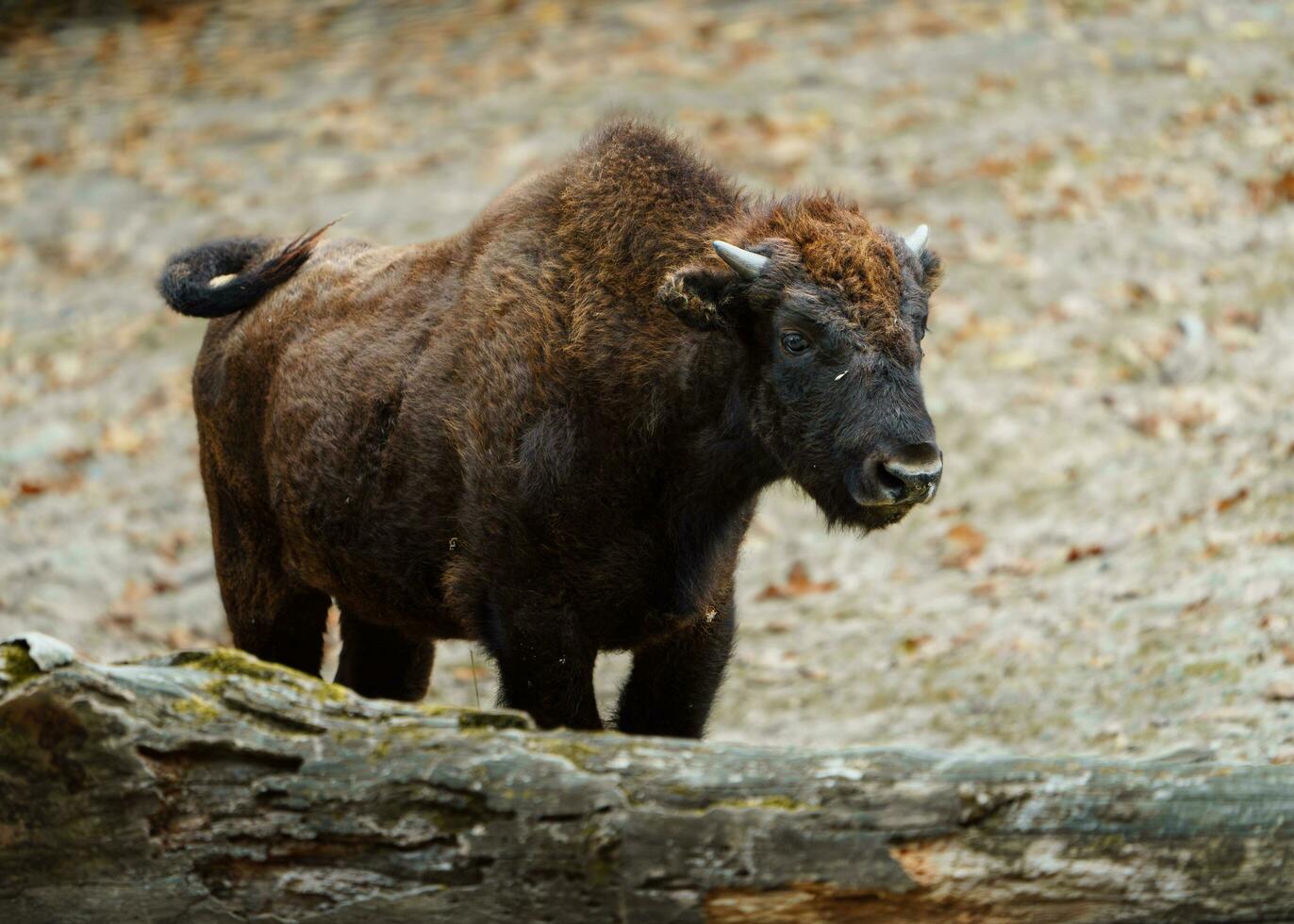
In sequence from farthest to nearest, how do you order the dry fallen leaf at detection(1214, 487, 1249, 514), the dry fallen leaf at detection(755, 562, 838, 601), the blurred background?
the dry fallen leaf at detection(755, 562, 838, 601) < the dry fallen leaf at detection(1214, 487, 1249, 514) < the blurred background

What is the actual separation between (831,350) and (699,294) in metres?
0.47

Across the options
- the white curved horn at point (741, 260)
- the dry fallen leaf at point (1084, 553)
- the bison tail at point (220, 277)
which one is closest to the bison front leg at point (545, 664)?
the white curved horn at point (741, 260)

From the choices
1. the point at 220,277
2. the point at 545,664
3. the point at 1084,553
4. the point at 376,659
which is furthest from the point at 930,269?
the point at 1084,553

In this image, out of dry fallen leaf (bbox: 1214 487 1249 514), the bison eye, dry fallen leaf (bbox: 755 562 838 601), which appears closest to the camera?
the bison eye

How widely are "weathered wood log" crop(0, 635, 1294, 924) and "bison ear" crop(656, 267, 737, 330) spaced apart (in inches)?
70.4

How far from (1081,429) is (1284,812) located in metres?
7.47

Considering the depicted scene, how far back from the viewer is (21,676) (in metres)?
3.66

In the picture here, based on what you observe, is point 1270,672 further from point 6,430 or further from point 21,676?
point 6,430

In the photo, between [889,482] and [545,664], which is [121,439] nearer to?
[545,664]

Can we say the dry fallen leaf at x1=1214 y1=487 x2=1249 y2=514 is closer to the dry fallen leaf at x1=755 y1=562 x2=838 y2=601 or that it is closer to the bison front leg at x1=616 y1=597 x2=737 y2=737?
the dry fallen leaf at x1=755 y1=562 x2=838 y2=601

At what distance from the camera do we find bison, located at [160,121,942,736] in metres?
5.00

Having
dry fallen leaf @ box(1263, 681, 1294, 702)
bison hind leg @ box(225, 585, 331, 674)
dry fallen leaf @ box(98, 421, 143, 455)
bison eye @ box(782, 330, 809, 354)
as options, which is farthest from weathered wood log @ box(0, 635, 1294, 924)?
dry fallen leaf @ box(98, 421, 143, 455)

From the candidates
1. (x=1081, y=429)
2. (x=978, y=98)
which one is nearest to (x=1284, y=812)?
(x=1081, y=429)

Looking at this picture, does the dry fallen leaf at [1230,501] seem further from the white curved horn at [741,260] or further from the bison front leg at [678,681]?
the white curved horn at [741,260]
